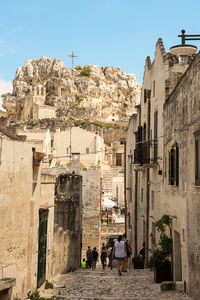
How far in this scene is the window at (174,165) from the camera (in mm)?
10172

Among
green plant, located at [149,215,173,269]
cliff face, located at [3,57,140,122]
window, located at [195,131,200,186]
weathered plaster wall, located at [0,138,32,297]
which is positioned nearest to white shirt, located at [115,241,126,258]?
green plant, located at [149,215,173,269]

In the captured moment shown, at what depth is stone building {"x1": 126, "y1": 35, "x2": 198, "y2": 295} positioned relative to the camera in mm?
8781

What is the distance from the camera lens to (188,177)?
28.3 feet

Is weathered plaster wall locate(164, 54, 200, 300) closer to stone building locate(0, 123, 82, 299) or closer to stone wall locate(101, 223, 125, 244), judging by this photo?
stone building locate(0, 123, 82, 299)

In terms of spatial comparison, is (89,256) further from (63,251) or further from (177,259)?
(177,259)

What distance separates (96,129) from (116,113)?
25325mm

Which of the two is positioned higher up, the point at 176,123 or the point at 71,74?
the point at 71,74

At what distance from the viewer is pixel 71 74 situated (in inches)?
3903

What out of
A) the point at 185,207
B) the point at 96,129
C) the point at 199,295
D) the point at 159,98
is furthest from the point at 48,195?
the point at 96,129

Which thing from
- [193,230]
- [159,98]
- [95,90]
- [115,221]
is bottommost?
[115,221]

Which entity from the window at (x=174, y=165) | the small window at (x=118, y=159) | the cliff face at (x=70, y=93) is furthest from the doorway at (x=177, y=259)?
the cliff face at (x=70, y=93)

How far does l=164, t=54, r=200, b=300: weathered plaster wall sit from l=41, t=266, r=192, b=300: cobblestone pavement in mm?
973

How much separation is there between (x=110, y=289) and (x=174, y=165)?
13.9 feet

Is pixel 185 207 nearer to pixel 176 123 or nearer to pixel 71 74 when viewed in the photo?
pixel 176 123
